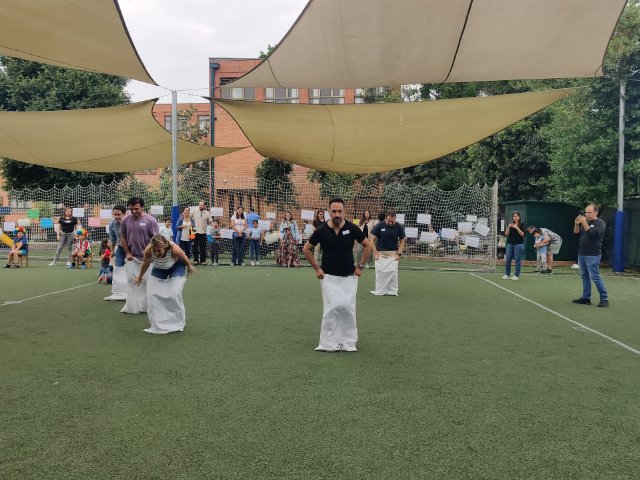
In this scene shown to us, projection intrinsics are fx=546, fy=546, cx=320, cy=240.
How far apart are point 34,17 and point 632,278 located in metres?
16.1

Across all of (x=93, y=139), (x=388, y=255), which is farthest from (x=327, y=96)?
(x=93, y=139)

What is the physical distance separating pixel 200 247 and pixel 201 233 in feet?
1.89

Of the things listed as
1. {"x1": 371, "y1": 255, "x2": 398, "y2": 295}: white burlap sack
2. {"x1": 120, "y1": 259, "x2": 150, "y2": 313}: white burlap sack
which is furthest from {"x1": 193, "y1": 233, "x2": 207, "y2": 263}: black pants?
{"x1": 120, "y1": 259, "x2": 150, "y2": 313}: white burlap sack

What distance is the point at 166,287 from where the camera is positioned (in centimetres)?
750

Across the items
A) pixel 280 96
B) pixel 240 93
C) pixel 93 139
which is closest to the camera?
pixel 93 139

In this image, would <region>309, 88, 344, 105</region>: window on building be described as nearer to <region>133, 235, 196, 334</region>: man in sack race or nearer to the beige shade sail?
the beige shade sail

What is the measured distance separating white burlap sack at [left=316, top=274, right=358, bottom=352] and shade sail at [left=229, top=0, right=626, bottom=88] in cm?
330

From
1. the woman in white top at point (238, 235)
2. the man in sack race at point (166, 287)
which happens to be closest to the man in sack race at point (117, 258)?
the man in sack race at point (166, 287)

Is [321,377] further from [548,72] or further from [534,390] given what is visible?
[548,72]

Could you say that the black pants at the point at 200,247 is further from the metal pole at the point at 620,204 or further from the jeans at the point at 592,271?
the metal pole at the point at 620,204

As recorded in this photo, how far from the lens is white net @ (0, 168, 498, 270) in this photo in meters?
20.0

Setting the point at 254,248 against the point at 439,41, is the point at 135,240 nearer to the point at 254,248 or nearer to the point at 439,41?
the point at 439,41

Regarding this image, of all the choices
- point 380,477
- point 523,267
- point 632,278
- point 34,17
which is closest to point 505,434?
point 380,477

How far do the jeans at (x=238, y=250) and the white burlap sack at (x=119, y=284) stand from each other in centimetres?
752
